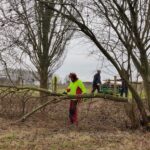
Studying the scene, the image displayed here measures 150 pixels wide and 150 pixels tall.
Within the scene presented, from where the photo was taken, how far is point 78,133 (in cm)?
1247

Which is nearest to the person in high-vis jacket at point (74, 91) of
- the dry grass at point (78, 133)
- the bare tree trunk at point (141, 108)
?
the dry grass at point (78, 133)

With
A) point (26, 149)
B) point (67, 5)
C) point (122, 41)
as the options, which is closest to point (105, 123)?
point (122, 41)

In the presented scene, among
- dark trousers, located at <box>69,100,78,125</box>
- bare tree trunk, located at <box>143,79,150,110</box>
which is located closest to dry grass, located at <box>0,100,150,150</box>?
dark trousers, located at <box>69,100,78,125</box>

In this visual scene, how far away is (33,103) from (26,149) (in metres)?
5.72

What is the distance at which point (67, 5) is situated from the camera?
520 inches

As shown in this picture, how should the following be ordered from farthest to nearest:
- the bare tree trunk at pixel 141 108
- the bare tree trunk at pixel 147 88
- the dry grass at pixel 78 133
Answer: the bare tree trunk at pixel 147 88
the bare tree trunk at pixel 141 108
the dry grass at pixel 78 133

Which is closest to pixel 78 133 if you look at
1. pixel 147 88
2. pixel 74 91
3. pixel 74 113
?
pixel 147 88

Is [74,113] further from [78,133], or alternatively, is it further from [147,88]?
[78,133]

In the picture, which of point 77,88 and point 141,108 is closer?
point 141,108

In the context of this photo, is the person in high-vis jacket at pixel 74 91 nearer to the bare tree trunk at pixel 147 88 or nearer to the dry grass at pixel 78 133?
the dry grass at pixel 78 133

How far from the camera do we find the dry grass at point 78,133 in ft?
34.2

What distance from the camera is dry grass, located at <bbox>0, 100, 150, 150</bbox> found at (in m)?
10.4

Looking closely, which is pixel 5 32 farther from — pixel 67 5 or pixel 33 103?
pixel 67 5

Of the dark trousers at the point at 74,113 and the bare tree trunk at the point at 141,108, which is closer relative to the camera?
the bare tree trunk at the point at 141,108
